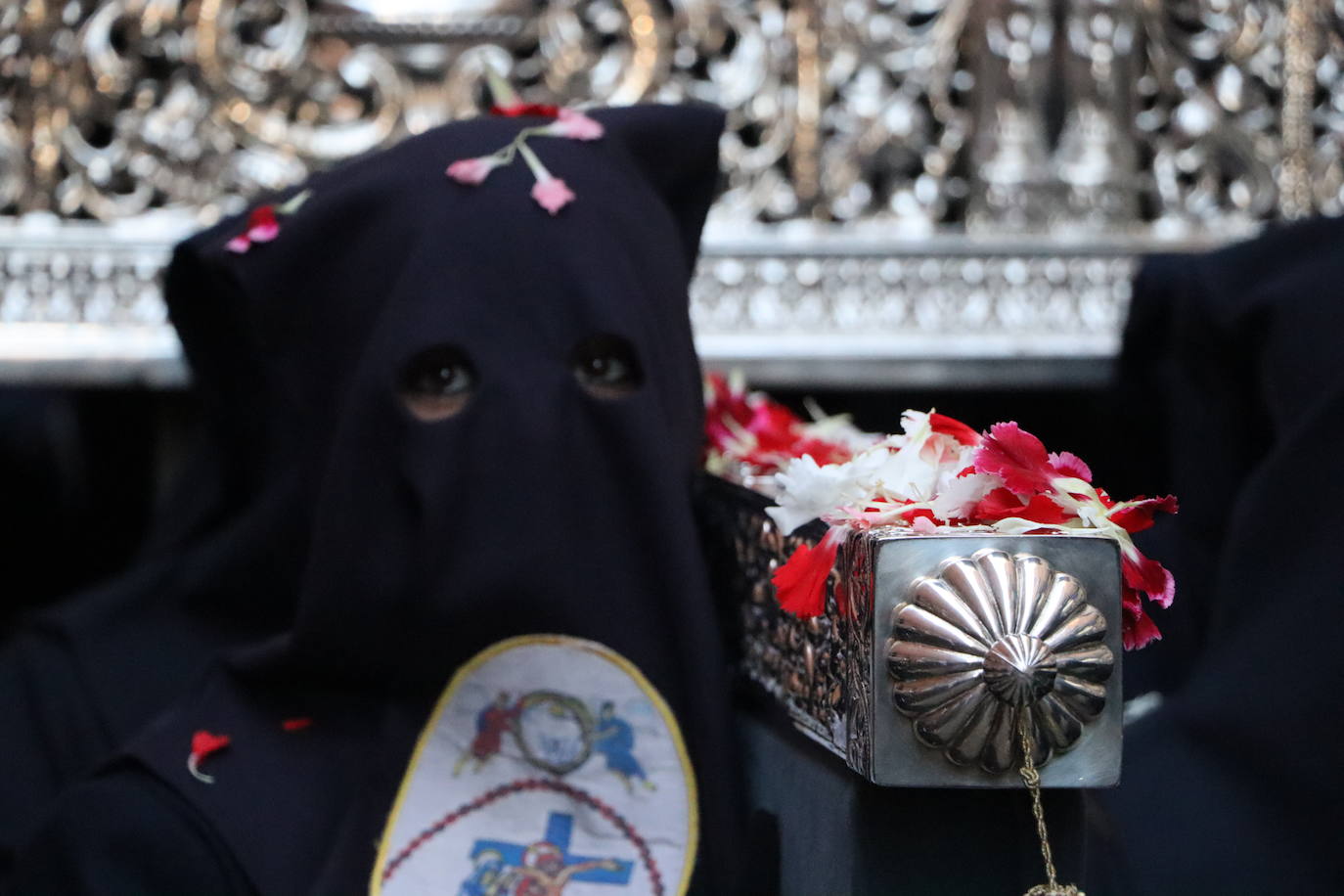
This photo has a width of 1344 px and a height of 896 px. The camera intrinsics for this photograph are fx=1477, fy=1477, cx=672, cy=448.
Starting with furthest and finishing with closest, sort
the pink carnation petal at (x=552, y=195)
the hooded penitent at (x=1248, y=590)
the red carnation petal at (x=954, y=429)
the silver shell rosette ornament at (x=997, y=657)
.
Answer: the hooded penitent at (x=1248, y=590) < the pink carnation petal at (x=552, y=195) < the red carnation petal at (x=954, y=429) < the silver shell rosette ornament at (x=997, y=657)

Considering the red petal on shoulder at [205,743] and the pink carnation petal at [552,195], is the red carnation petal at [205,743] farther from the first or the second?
the pink carnation petal at [552,195]

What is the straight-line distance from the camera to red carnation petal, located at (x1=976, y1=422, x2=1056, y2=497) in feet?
3.91

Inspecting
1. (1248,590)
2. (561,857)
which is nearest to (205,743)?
(561,857)

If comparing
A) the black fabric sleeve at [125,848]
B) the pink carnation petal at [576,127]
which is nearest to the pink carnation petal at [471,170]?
the pink carnation petal at [576,127]

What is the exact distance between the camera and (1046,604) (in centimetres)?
109

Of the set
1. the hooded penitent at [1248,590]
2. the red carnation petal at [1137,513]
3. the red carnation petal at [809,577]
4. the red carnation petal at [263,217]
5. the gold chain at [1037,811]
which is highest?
the red carnation petal at [263,217]

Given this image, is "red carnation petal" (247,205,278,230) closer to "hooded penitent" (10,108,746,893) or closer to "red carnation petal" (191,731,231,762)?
"hooded penitent" (10,108,746,893)

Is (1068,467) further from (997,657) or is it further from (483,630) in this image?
(483,630)

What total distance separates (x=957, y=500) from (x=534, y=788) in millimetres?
645

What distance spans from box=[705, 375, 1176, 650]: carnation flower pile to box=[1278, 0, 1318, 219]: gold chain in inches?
81.2

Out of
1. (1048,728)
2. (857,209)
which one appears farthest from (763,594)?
(857,209)

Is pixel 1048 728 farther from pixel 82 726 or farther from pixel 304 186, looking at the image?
pixel 82 726

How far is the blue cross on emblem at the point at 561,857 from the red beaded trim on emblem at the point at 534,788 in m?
0.02

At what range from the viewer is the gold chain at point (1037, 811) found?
1.11 m
